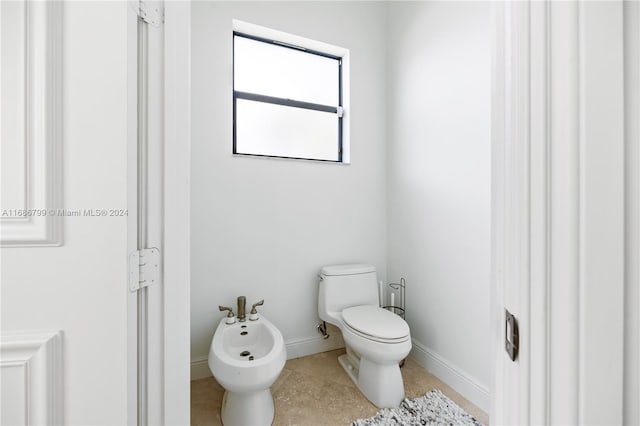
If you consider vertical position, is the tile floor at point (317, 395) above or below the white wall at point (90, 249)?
below

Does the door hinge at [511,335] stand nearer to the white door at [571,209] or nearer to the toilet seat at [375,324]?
the white door at [571,209]

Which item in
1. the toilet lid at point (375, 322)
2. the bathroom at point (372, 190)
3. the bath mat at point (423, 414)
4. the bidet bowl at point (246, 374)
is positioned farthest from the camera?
the bathroom at point (372, 190)

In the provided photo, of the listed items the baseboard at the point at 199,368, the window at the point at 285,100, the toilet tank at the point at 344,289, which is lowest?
the baseboard at the point at 199,368

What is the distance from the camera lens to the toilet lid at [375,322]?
1.45 m

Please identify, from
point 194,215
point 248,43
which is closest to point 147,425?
point 194,215

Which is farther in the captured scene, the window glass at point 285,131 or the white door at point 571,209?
the window glass at point 285,131

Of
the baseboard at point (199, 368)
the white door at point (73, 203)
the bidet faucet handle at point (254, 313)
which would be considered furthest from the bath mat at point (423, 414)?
the white door at point (73, 203)

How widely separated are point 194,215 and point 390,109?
1.61 meters

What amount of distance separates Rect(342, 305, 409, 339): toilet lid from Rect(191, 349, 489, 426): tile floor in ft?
1.23

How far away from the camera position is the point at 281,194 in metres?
1.91

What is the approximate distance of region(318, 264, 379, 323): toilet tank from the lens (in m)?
1.84

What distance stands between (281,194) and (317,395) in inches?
47.5

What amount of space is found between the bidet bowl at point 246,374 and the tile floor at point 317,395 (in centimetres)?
11

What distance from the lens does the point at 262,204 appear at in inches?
73.4
